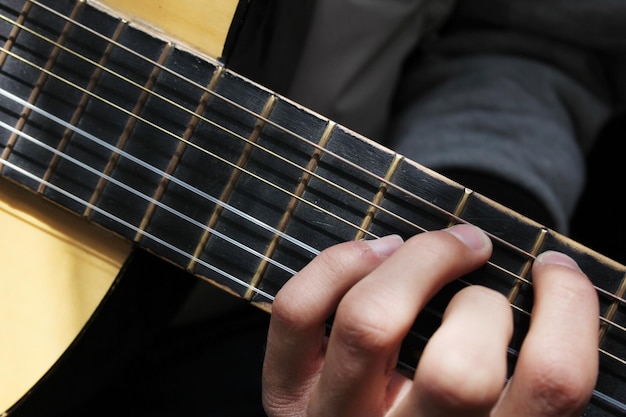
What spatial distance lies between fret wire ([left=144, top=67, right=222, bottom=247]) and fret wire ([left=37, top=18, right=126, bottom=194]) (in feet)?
0.35

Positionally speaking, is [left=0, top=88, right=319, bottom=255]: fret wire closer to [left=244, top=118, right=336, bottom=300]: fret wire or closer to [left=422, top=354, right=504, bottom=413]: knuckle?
[left=244, top=118, right=336, bottom=300]: fret wire

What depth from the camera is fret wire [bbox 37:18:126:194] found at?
0.62m

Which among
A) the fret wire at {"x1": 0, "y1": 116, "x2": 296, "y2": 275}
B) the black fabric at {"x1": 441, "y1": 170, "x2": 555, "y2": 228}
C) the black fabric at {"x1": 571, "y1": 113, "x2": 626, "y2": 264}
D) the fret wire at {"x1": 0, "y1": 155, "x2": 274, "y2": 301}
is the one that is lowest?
the fret wire at {"x1": 0, "y1": 155, "x2": 274, "y2": 301}

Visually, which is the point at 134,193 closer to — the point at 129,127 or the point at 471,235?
the point at 129,127

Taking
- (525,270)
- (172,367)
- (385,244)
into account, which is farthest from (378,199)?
(172,367)

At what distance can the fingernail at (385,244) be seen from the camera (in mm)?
548

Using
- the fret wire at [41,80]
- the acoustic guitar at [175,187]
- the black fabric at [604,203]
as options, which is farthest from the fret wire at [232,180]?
the black fabric at [604,203]

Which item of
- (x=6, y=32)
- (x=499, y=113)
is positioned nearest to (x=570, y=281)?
(x=499, y=113)

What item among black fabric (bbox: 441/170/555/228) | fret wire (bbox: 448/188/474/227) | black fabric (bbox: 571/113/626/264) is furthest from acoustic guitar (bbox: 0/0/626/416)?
black fabric (bbox: 571/113/626/264)

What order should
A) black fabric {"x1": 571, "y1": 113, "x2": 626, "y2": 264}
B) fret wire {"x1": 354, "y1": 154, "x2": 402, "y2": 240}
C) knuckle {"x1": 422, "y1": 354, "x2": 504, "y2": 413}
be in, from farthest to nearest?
black fabric {"x1": 571, "y1": 113, "x2": 626, "y2": 264}, fret wire {"x1": 354, "y1": 154, "x2": 402, "y2": 240}, knuckle {"x1": 422, "y1": 354, "x2": 504, "y2": 413}

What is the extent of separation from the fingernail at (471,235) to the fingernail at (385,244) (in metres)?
0.05

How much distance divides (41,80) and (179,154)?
167mm

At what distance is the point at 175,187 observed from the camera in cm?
61

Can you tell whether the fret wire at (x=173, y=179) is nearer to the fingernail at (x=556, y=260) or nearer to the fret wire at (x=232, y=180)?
the fret wire at (x=232, y=180)
